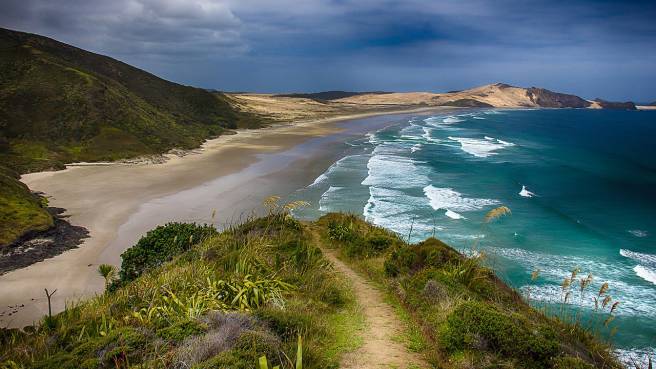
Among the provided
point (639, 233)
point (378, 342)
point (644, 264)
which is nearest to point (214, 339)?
point (378, 342)

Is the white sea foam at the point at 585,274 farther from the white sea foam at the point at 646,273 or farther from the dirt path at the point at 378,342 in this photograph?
the dirt path at the point at 378,342

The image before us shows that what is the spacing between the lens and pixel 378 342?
6.86m

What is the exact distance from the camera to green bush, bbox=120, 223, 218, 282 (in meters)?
12.9

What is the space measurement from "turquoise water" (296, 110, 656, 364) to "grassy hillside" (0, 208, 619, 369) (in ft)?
13.3

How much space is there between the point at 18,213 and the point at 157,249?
44.3ft

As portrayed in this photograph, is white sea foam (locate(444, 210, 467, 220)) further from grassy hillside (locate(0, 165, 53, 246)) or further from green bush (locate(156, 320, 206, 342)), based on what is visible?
green bush (locate(156, 320, 206, 342))

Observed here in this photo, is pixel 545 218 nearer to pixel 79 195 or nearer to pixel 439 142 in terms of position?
pixel 79 195

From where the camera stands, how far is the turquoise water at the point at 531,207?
17641 mm

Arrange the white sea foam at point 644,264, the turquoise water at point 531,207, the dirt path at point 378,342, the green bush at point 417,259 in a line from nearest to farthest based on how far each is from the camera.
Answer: the dirt path at point 378,342
the green bush at point 417,259
the turquoise water at point 531,207
the white sea foam at point 644,264

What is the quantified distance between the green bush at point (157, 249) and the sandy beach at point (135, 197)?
4.08ft

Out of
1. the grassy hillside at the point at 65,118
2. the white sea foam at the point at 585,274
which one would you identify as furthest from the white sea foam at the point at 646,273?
the grassy hillside at the point at 65,118

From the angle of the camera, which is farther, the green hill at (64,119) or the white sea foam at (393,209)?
the green hill at (64,119)

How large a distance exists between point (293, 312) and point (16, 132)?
4842cm

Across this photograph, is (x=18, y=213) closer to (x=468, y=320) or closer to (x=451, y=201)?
(x=468, y=320)
